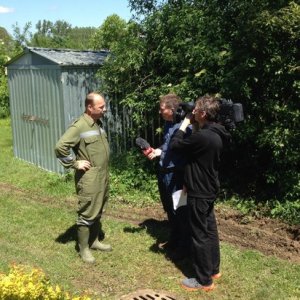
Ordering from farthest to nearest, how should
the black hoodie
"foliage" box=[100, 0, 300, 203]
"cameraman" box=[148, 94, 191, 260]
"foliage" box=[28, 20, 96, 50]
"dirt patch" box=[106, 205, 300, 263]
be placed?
"foliage" box=[28, 20, 96, 50] < "foliage" box=[100, 0, 300, 203] < "dirt patch" box=[106, 205, 300, 263] < "cameraman" box=[148, 94, 191, 260] < the black hoodie

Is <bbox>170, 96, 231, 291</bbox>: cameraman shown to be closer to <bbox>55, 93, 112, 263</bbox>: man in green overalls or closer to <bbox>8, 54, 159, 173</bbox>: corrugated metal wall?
<bbox>55, 93, 112, 263</bbox>: man in green overalls

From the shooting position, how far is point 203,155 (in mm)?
4520

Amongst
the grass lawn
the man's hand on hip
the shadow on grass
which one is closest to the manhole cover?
the grass lawn

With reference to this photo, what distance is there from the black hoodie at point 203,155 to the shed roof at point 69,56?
5483 mm

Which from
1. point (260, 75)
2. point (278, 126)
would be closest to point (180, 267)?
point (278, 126)

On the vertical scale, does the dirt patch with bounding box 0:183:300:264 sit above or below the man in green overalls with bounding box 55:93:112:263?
below

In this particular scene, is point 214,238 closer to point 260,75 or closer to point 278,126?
point 278,126

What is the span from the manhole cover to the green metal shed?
5516mm

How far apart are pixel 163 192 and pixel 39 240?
196cm

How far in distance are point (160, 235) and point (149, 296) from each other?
1.68 metres

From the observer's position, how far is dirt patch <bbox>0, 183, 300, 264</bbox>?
5.83m

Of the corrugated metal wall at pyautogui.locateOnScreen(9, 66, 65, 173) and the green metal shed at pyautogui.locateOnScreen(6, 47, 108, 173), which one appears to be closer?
the green metal shed at pyautogui.locateOnScreen(6, 47, 108, 173)

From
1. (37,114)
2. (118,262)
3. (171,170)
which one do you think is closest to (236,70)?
(171,170)

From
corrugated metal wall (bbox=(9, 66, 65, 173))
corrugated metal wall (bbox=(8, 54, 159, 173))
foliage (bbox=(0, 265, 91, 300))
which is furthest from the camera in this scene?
corrugated metal wall (bbox=(9, 66, 65, 173))
